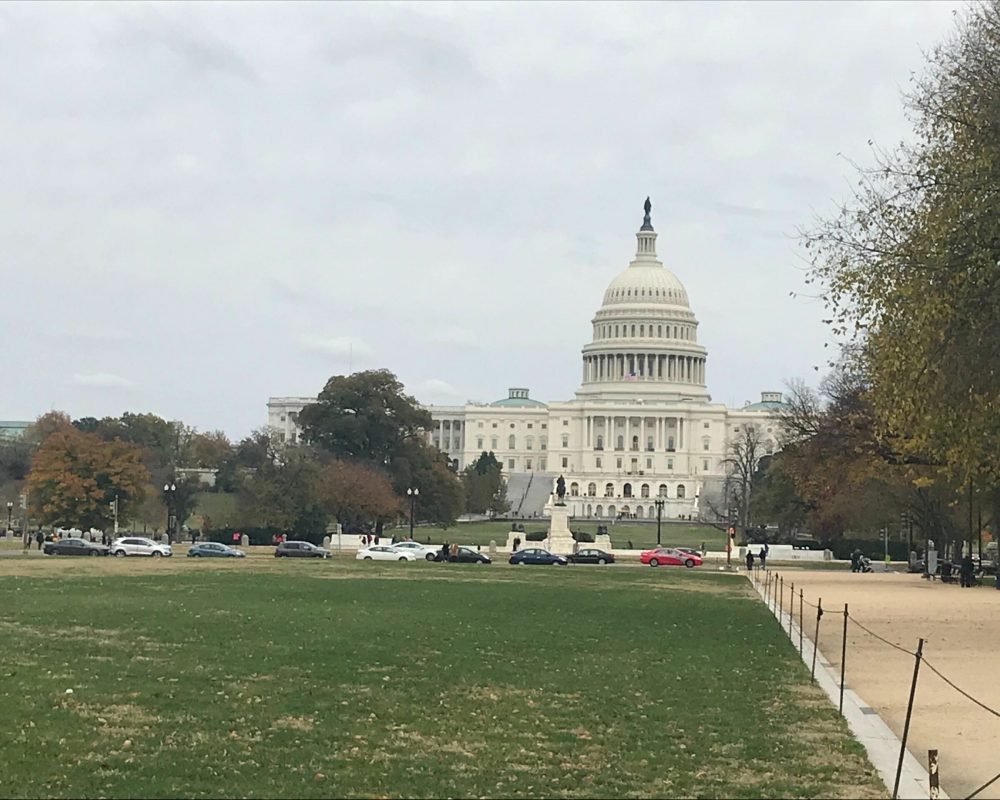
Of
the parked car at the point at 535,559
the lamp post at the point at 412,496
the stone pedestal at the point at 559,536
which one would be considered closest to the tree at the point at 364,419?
the lamp post at the point at 412,496

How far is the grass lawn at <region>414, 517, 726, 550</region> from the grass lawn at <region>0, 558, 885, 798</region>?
70044mm

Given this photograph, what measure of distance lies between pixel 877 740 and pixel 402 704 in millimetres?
4503

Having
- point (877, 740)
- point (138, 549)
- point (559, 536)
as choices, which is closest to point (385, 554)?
point (138, 549)

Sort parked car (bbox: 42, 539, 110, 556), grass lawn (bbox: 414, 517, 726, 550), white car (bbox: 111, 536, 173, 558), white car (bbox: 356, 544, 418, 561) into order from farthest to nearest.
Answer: grass lawn (bbox: 414, 517, 726, 550), white car (bbox: 356, 544, 418, 561), parked car (bbox: 42, 539, 110, 556), white car (bbox: 111, 536, 173, 558)

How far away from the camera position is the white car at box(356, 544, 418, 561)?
66.1 m

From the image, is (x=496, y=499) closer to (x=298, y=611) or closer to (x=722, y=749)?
(x=298, y=611)

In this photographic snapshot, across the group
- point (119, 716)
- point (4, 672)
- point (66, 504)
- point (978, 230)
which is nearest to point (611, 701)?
point (119, 716)

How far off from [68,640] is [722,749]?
1077 cm

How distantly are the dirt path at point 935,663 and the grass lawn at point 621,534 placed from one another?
54908 mm

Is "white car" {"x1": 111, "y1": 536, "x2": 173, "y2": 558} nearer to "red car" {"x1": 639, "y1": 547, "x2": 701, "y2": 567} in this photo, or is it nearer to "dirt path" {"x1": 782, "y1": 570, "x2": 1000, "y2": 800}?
"red car" {"x1": 639, "y1": 547, "x2": 701, "y2": 567}

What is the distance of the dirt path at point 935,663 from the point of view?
1430 cm

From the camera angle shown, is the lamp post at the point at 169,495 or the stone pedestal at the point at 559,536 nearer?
the stone pedestal at the point at 559,536

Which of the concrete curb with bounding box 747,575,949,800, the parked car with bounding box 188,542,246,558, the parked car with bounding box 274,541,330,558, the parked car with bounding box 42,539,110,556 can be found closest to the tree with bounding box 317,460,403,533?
the parked car with bounding box 274,541,330,558

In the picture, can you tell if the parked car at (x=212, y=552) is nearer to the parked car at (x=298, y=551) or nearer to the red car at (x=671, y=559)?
the parked car at (x=298, y=551)
